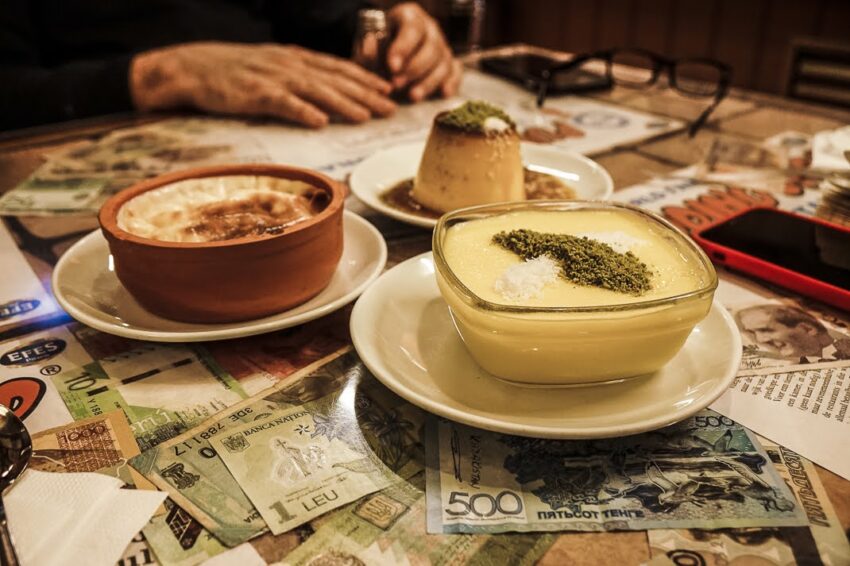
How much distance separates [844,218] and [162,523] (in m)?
1.20

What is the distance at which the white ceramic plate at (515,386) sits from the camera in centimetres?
62

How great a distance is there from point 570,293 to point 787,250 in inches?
20.7

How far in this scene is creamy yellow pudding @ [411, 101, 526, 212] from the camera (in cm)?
118

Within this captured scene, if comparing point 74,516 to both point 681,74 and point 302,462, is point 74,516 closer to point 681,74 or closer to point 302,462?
point 302,462

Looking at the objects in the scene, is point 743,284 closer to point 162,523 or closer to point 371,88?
point 162,523

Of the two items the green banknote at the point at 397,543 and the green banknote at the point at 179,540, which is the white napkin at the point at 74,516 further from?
the green banknote at the point at 397,543

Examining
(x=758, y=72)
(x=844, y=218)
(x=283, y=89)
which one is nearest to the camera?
(x=844, y=218)

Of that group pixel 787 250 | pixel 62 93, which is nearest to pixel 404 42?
pixel 62 93

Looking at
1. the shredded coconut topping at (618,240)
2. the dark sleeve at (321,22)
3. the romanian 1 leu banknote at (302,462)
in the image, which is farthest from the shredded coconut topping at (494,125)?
the dark sleeve at (321,22)

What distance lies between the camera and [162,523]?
581 millimetres

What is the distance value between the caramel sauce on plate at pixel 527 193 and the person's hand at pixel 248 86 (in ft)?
1.81

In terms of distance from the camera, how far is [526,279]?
70 centimetres

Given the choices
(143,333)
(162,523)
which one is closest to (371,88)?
(143,333)

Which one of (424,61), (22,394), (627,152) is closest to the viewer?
(22,394)
